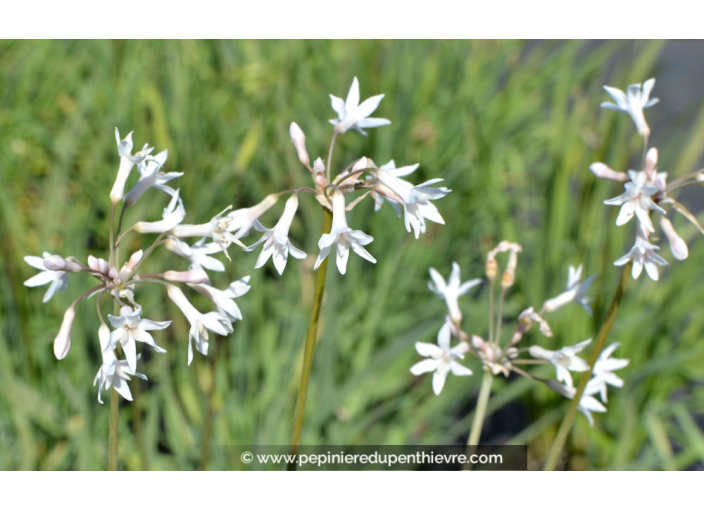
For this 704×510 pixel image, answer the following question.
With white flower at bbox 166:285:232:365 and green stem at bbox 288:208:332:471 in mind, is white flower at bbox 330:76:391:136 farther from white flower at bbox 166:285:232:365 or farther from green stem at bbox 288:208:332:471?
white flower at bbox 166:285:232:365

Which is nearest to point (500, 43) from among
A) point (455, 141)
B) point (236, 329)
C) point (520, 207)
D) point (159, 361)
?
point (455, 141)

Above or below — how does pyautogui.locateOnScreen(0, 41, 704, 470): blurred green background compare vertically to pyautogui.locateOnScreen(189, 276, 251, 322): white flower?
below

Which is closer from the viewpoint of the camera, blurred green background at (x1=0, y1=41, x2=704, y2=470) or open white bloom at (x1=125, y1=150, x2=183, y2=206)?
open white bloom at (x1=125, y1=150, x2=183, y2=206)

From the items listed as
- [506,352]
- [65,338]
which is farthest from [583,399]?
[65,338]

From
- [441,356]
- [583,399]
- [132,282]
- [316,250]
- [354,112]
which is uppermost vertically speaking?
[354,112]

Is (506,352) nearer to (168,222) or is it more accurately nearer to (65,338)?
(168,222)

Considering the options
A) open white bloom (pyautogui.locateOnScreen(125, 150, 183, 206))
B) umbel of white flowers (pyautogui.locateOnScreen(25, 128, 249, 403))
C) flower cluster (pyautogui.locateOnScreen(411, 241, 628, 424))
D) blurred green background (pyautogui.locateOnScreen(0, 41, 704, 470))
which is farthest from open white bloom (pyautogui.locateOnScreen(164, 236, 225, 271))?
blurred green background (pyautogui.locateOnScreen(0, 41, 704, 470))
